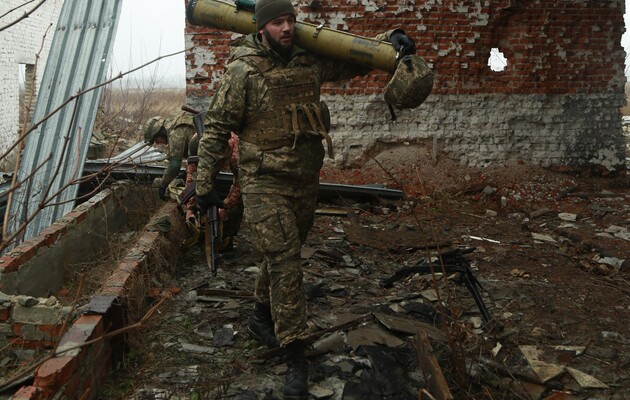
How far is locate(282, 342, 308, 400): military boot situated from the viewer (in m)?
3.05

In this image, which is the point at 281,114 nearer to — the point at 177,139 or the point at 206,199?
the point at 206,199

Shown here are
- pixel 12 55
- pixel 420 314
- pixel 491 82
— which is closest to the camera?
pixel 420 314

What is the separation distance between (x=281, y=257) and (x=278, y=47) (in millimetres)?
1110

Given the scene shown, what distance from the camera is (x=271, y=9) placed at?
10.5 ft

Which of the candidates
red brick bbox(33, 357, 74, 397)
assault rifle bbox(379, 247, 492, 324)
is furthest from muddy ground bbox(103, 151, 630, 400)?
red brick bbox(33, 357, 74, 397)

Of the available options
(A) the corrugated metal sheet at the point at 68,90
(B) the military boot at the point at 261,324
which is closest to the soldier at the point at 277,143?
(B) the military boot at the point at 261,324

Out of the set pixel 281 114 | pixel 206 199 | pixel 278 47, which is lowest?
pixel 206 199

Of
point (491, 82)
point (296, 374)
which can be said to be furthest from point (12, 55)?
point (296, 374)

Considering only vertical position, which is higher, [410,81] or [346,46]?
[346,46]

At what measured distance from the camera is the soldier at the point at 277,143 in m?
3.19

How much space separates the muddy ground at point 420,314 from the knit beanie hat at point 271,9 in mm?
1048

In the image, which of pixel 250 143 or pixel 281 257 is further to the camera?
pixel 250 143

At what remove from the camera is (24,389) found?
2.50m

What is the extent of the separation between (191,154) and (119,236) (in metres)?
1.21
